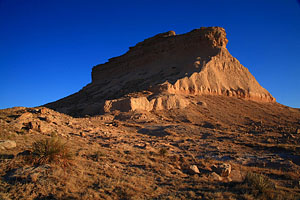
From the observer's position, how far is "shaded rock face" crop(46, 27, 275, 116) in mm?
21312

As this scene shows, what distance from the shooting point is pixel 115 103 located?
19.3m

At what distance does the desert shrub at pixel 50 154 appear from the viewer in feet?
14.5

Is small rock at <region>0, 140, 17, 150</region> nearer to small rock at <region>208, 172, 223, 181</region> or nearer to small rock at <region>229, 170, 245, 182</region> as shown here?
small rock at <region>208, 172, 223, 181</region>

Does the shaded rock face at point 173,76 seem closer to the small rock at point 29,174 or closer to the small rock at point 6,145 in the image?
the small rock at point 6,145

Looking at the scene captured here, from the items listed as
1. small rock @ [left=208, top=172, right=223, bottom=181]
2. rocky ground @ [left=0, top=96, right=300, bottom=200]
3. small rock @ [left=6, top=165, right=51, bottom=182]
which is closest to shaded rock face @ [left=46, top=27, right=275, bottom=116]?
rocky ground @ [left=0, top=96, right=300, bottom=200]

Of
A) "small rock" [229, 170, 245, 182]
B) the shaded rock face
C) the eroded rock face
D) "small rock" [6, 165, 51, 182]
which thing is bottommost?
"small rock" [229, 170, 245, 182]

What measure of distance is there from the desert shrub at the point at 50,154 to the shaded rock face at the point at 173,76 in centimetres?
1372

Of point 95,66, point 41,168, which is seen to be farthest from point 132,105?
point 95,66

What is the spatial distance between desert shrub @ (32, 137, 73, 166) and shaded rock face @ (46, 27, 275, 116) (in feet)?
45.0

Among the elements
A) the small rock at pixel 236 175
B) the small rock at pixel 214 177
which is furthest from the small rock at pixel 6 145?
the small rock at pixel 236 175

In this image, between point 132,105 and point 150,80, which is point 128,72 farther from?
point 132,105

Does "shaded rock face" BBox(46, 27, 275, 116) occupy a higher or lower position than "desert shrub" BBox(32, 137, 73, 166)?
higher

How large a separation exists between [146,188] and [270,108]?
26.4 meters

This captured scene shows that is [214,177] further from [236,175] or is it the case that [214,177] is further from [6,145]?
[6,145]
